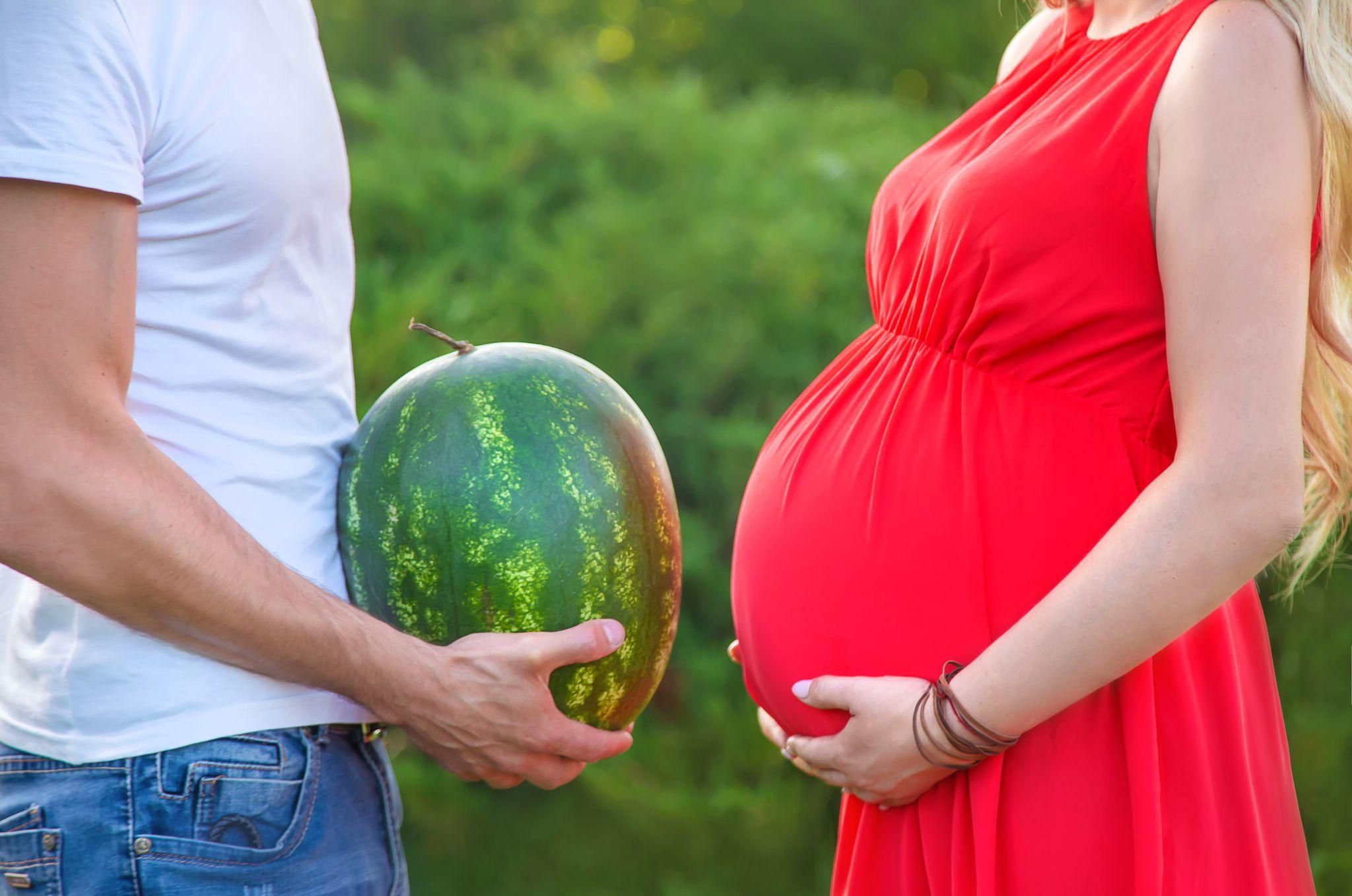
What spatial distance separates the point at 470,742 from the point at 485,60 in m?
5.62

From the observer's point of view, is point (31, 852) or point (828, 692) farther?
point (828, 692)

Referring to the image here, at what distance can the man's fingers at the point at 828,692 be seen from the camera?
1.80m

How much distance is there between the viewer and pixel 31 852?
1.55m

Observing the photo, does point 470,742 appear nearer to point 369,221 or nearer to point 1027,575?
point 1027,575

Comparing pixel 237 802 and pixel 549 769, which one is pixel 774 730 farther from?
pixel 237 802

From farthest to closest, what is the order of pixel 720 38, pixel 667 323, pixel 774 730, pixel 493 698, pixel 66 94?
pixel 720 38, pixel 667 323, pixel 774 730, pixel 493 698, pixel 66 94

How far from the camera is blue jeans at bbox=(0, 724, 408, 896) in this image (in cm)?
152

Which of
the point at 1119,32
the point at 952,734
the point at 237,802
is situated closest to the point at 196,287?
the point at 237,802

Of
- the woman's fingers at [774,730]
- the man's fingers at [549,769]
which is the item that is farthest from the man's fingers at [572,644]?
the woman's fingers at [774,730]

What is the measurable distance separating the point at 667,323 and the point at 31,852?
94.0 inches

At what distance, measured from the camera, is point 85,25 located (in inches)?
54.4

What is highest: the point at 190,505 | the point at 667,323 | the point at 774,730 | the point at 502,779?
the point at 190,505

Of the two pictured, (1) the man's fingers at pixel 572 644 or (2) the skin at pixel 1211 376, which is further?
(1) the man's fingers at pixel 572 644

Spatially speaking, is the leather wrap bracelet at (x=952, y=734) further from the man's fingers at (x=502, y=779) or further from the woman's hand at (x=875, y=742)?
the man's fingers at (x=502, y=779)
